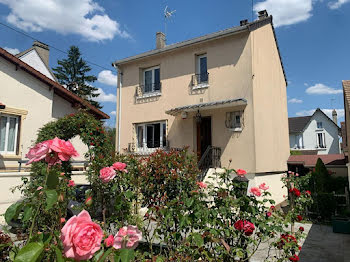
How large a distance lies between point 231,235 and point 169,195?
70.1 inches

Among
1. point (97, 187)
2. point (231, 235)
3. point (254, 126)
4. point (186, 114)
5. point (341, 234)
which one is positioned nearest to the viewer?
point (231, 235)

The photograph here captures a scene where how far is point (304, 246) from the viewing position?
7.05m

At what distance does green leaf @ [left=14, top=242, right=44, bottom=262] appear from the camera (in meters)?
1.27

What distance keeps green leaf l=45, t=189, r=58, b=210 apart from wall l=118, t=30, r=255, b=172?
1099cm

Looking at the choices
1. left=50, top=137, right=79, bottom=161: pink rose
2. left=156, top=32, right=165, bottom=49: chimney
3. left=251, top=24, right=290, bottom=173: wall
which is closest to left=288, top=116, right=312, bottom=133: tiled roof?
left=251, top=24, right=290, bottom=173: wall

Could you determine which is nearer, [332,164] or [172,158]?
[172,158]

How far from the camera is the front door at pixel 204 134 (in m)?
13.5

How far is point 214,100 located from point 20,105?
9.67 meters

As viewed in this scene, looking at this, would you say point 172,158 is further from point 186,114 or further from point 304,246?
point 186,114

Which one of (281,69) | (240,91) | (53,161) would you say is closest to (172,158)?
(53,161)

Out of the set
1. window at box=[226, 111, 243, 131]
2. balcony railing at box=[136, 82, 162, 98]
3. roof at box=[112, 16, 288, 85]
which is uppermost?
roof at box=[112, 16, 288, 85]

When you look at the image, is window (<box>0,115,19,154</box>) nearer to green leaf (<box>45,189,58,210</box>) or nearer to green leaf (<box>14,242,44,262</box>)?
green leaf (<box>45,189,58,210</box>)

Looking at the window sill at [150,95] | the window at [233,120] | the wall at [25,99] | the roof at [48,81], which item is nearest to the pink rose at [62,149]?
the roof at [48,81]

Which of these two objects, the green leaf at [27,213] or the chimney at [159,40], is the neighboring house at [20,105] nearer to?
the chimney at [159,40]
